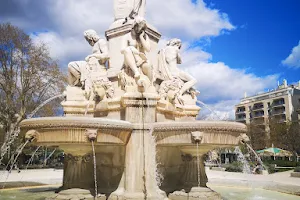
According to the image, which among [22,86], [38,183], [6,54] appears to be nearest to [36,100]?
[22,86]

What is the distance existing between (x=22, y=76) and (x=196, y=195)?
85.1 ft

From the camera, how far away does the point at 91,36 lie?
10.5 meters

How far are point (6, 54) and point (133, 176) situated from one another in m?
26.2

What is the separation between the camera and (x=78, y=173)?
7344 mm

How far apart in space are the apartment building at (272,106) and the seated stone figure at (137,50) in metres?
62.2

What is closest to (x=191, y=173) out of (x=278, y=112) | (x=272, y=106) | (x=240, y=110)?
(x=278, y=112)

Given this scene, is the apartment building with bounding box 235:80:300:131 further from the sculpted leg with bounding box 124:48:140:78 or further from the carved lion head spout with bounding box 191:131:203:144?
the carved lion head spout with bounding box 191:131:203:144

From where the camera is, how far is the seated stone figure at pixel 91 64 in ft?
32.2

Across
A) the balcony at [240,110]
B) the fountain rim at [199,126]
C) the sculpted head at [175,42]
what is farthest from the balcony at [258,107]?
the fountain rim at [199,126]

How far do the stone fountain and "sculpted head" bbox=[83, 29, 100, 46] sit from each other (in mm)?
302

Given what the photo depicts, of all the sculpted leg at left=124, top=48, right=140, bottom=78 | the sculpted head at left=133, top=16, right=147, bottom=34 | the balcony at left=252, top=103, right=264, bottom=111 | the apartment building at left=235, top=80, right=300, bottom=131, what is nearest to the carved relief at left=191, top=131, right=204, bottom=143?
the sculpted leg at left=124, top=48, right=140, bottom=78

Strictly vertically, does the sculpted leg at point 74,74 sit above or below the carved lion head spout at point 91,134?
above

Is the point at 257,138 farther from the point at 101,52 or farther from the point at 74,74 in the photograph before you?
the point at 74,74

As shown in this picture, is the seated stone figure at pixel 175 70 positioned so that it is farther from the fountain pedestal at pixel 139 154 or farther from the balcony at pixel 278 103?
the balcony at pixel 278 103
